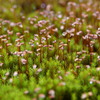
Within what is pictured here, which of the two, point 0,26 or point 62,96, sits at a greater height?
point 0,26

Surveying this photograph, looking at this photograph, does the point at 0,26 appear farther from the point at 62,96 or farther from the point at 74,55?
the point at 62,96

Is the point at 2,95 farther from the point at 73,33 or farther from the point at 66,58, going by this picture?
the point at 73,33

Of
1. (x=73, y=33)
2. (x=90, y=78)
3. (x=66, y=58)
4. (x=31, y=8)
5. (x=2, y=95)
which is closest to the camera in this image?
(x=2, y=95)

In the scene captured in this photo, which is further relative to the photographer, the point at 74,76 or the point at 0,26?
the point at 0,26

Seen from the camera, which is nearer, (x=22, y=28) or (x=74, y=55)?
(x=74, y=55)

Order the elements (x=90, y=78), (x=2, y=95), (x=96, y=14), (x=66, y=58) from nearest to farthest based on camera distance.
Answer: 1. (x=2, y=95)
2. (x=90, y=78)
3. (x=66, y=58)
4. (x=96, y=14)

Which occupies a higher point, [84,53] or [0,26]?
[0,26]

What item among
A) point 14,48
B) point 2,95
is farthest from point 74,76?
point 14,48

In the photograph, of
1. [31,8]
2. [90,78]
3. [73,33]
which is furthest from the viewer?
[31,8]

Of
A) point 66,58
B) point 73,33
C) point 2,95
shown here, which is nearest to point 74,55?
point 66,58

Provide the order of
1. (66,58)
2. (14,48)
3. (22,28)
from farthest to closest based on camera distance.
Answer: (22,28)
(14,48)
(66,58)
